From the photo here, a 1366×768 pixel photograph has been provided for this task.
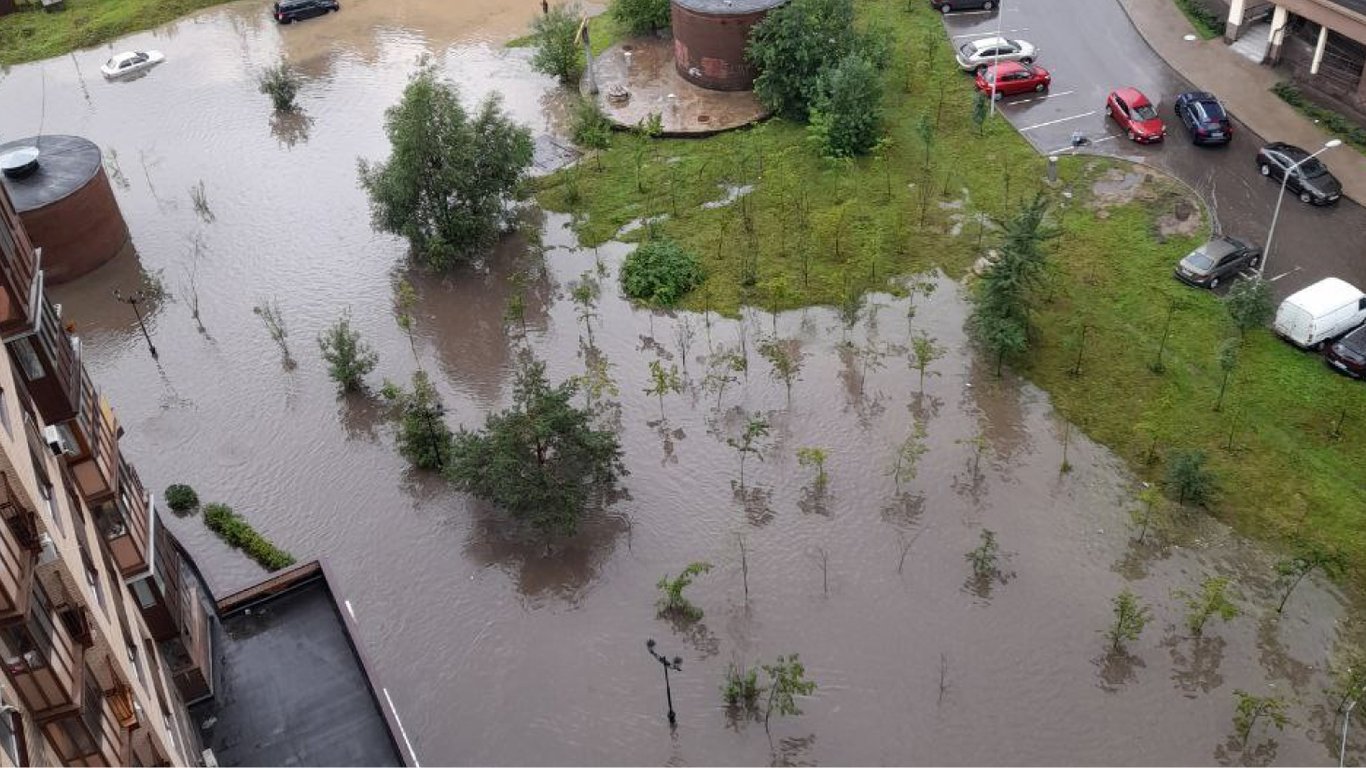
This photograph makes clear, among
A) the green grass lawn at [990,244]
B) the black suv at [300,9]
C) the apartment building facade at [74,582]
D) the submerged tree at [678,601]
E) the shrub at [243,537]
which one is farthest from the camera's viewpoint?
the black suv at [300,9]

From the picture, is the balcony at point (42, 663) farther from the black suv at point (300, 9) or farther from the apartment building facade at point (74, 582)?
the black suv at point (300, 9)

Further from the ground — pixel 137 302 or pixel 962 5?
pixel 962 5

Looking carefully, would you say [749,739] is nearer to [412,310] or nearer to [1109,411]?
[1109,411]

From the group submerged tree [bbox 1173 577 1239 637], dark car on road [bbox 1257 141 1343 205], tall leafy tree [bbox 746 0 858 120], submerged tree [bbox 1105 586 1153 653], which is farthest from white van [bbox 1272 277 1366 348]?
tall leafy tree [bbox 746 0 858 120]

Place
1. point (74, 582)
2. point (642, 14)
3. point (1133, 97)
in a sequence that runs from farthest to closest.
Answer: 1. point (642, 14)
2. point (1133, 97)
3. point (74, 582)

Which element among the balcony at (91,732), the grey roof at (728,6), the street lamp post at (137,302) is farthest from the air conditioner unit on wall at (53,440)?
the grey roof at (728,6)

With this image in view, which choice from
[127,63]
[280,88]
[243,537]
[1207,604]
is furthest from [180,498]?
[127,63]

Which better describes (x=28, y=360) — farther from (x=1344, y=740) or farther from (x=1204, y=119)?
(x=1204, y=119)
